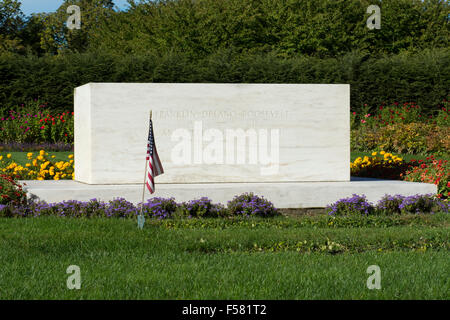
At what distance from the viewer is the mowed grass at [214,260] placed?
5.03m

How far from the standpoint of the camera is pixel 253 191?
10195 mm

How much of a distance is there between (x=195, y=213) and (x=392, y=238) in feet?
11.2

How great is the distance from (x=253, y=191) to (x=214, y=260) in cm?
405

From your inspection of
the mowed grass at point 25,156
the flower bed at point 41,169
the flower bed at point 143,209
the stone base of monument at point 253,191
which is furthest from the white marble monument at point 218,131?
the mowed grass at point 25,156

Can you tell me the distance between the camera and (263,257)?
6410mm

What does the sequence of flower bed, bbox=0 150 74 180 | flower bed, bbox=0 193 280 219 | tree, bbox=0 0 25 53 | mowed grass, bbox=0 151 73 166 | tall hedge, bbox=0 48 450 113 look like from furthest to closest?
tree, bbox=0 0 25 53 < tall hedge, bbox=0 48 450 113 < mowed grass, bbox=0 151 73 166 < flower bed, bbox=0 150 74 180 < flower bed, bbox=0 193 280 219

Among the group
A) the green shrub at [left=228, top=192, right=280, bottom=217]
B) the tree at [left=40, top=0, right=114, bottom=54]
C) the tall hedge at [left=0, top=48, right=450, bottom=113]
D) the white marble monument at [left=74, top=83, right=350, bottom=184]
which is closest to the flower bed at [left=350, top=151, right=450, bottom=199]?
the white marble monument at [left=74, top=83, right=350, bottom=184]

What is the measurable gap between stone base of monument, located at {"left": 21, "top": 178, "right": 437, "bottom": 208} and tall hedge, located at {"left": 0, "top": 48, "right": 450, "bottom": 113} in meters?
8.63

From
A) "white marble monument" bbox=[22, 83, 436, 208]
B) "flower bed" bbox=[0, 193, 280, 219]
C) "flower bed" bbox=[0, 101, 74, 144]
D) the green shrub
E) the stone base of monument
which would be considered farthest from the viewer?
"flower bed" bbox=[0, 101, 74, 144]

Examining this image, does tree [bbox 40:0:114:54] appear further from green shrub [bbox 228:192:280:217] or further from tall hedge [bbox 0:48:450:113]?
green shrub [bbox 228:192:280:217]

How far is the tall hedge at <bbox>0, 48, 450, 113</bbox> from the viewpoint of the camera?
18.8 meters

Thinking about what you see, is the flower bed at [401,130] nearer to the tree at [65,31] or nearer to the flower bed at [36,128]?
the flower bed at [36,128]
